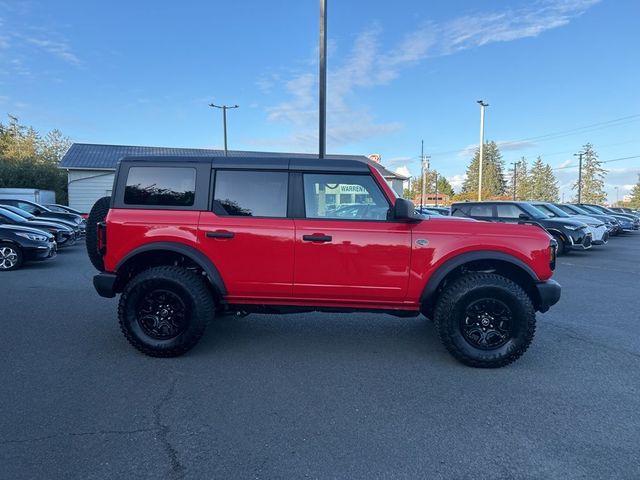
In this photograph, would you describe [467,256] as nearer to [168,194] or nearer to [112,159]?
[168,194]

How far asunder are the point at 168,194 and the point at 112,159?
104 feet

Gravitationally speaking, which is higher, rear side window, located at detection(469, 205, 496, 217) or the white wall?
the white wall

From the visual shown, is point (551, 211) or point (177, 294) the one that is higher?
point (551, 211)

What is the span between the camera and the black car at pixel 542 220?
12.6 m

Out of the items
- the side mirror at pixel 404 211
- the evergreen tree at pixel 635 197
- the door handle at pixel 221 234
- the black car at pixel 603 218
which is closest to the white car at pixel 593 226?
the black car at pixel 603 218

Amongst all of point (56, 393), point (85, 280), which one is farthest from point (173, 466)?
point (85, 280)

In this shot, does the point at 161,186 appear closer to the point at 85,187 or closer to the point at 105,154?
the point at 85,187

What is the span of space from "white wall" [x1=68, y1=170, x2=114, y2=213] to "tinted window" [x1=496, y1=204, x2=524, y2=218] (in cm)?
2679

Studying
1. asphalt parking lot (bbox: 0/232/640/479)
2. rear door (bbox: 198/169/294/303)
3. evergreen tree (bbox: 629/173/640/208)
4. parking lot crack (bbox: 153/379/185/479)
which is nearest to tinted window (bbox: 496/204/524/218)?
asphalt parking lot (bbox: 0/232/640/479)

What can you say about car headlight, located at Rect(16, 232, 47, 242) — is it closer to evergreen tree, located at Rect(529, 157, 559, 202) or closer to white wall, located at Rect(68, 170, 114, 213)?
white wall, located at Rect(68, 170, 114, 213)

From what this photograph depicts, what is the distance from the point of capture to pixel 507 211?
43.1 feet

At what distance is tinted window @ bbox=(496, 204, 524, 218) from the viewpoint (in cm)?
1300

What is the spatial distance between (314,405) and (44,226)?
11.9 meters

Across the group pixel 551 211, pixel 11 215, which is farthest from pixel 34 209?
pixel 551 211
